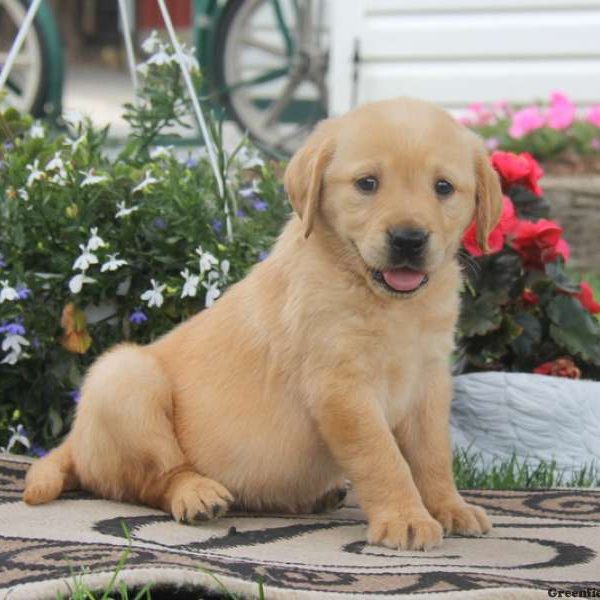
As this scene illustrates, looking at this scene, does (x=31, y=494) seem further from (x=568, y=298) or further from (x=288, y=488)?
(x=568, y=298)

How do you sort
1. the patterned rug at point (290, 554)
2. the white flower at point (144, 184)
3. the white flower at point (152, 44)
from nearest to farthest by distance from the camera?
the patterned rug at point (290, 554), the white flower at point (144, 184), the white flower at point (152, 44)

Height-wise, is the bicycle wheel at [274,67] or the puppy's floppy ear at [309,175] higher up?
the bicycle wheel at [274,67]

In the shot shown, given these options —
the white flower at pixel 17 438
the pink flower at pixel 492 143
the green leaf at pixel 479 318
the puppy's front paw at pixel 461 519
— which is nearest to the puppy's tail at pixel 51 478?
the white flower at pixel 17 438

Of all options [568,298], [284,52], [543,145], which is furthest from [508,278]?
[284,52]

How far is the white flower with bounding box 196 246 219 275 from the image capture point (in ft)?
13.6

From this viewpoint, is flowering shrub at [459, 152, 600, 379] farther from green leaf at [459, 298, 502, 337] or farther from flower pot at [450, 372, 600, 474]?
flower pot at [450, 372, 600, 474]

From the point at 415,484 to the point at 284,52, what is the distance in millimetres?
6578

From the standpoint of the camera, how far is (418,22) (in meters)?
8.37

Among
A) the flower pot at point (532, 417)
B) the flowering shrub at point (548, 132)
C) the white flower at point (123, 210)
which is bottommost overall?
the flower pot at point (532, 417)

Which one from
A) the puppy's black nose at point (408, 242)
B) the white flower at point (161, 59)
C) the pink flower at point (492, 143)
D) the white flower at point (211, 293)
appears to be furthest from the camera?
the pink flower at point (492, 143)

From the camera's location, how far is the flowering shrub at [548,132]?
759cm

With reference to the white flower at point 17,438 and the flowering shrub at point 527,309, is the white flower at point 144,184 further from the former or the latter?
the flowering shrub at point 527,309

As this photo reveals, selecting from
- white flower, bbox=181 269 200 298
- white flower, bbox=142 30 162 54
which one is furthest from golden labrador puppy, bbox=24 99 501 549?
white flower, bbox=142 30 162 54

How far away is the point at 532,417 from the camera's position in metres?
4.32
